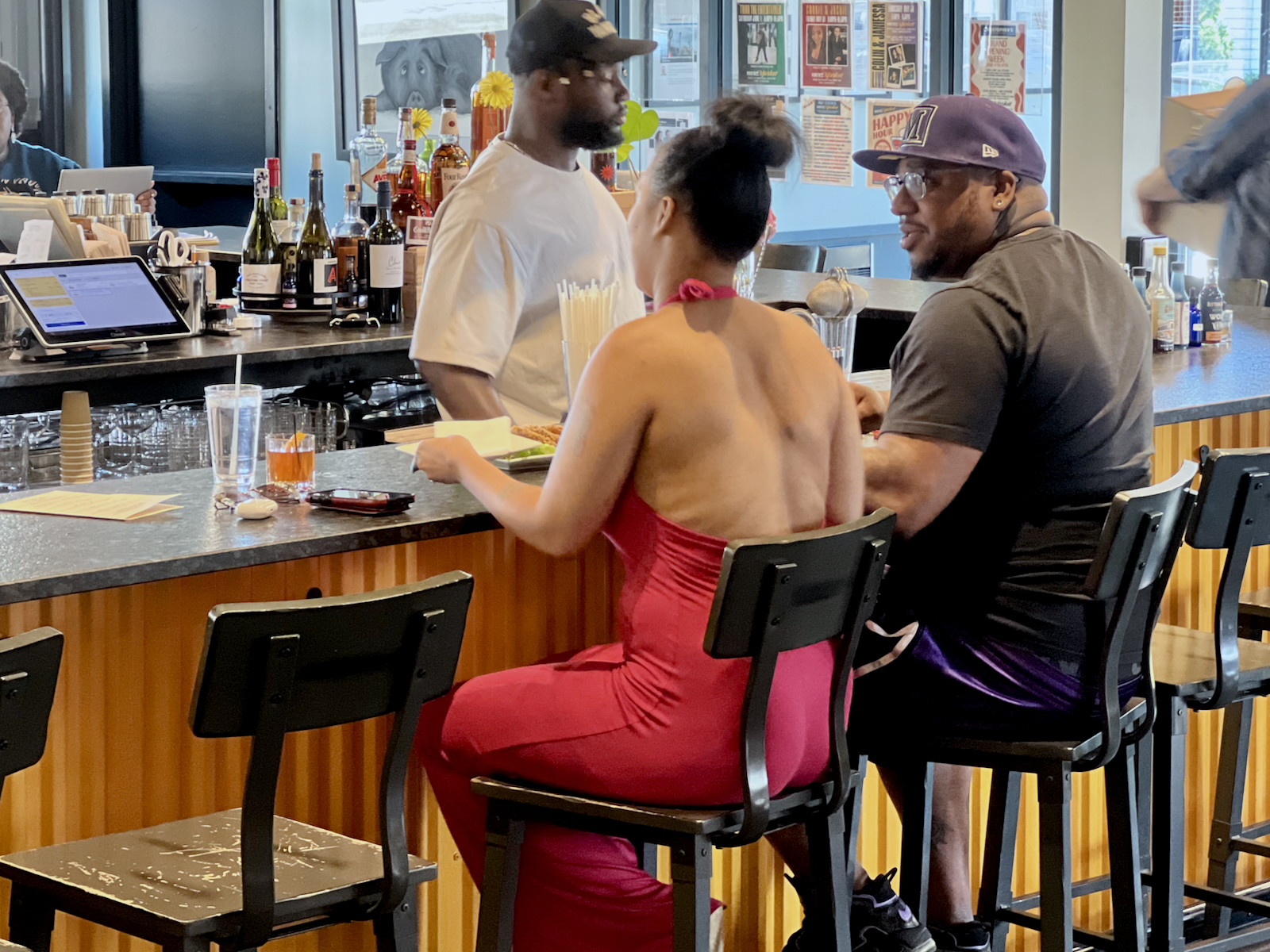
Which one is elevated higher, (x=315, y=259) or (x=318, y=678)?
(x=315, y=259)

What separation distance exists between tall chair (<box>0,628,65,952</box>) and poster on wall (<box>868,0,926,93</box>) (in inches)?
245

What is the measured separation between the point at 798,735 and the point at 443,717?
0.46 meters

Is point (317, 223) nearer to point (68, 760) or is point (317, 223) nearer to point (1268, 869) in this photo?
point (68, 760)

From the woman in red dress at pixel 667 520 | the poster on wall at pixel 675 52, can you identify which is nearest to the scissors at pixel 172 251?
the woman in red dress at pixel 667 520

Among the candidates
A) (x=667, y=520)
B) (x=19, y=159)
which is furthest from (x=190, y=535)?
(x=19, y=159)

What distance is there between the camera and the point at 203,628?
2.10 meters

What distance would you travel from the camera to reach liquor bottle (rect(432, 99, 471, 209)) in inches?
162

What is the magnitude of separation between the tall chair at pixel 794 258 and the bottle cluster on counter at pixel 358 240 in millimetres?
1559

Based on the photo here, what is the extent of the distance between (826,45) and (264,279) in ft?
13.4

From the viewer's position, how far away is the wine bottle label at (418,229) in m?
4.16

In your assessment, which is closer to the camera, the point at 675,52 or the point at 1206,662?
the point at 1206,662

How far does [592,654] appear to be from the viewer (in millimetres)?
2160

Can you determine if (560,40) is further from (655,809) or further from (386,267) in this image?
(655,809)

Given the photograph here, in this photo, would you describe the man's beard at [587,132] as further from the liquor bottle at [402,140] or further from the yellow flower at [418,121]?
the yellow flower at [418,121]
